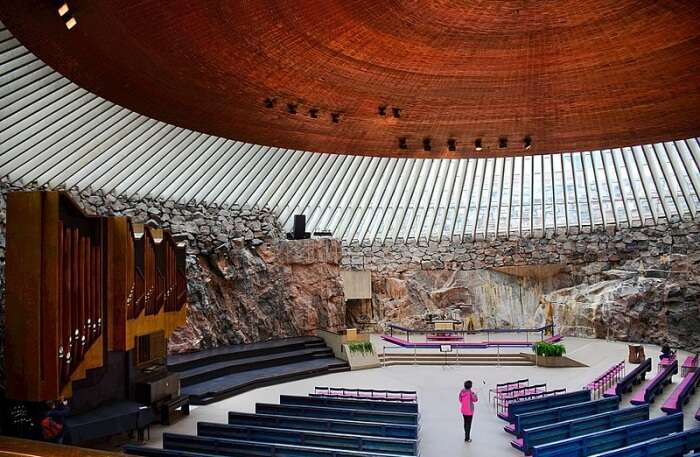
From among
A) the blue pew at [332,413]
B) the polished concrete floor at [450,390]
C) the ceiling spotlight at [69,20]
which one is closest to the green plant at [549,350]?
the polished concrete floor at [450,390]

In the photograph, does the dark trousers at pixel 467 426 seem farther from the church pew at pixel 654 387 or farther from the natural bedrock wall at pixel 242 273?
the natural bedrock wall at pixel 242 273

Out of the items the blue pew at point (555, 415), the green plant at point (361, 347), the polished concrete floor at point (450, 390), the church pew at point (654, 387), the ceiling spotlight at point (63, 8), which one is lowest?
the polished concrete floor at point (450, 390)

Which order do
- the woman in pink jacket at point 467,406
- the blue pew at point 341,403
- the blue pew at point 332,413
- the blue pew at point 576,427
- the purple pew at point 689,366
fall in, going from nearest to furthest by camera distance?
the blue pew at point 576,427
the woman in pink jacket at point 467,406
the blue pew at point 332,413
the blue pew at point 341,403
the purple pew at point 689,366

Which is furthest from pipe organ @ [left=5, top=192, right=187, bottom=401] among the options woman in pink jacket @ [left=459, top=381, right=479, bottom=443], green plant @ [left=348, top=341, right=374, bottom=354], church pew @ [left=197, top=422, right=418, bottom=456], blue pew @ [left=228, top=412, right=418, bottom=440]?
green plant @ [left=348, top=341, right=374, bottom=354]

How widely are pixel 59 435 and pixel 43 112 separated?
26.2 ft

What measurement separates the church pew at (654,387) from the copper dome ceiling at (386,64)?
5.89 meters

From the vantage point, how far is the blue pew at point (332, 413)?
9344mm

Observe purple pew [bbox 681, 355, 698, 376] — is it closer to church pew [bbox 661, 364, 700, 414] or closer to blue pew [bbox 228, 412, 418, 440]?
church pew [bbox 661, 364, 700, 414]

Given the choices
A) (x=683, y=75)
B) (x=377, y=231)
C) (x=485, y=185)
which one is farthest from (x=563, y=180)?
(x=683, y=75)

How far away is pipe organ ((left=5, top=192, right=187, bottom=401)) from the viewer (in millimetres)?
7020

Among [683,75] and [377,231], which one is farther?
[377,231]

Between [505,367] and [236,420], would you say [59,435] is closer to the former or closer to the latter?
[236,420]

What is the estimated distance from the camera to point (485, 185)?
79.4 feet

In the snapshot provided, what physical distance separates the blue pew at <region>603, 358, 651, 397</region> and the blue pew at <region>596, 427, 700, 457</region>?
3.80 metres
